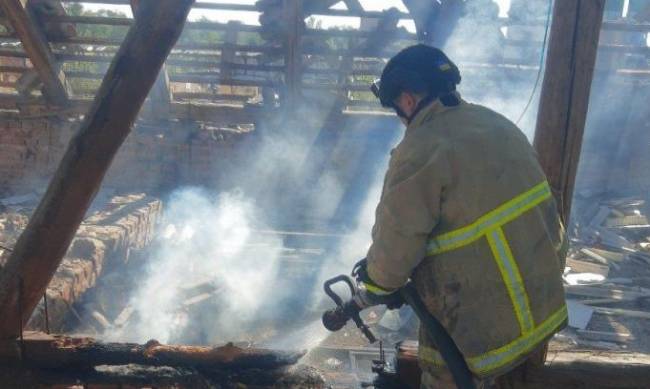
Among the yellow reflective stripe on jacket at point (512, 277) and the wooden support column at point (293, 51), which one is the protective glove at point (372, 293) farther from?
the wooden support column at point (293, 51)

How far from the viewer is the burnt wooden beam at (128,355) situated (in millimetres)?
3098

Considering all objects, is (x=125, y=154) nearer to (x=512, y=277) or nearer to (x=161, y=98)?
(x=161, y=98)

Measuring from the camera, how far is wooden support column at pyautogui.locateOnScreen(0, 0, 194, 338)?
2602mm

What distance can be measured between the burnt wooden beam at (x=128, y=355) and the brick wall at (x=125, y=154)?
6.06m

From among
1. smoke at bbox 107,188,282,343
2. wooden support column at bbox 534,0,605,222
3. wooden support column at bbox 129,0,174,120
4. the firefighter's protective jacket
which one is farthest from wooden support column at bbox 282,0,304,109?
the firefighter's protective jacket

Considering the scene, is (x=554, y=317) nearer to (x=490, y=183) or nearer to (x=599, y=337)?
(x=490, y=183)

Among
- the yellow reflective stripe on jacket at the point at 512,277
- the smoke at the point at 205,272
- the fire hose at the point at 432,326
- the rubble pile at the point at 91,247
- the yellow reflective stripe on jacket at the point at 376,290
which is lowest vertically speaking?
the smoke at the point at 205,272

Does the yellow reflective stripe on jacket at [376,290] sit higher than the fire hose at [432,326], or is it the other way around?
the yellow reflective stripe on jacket at [376,290]

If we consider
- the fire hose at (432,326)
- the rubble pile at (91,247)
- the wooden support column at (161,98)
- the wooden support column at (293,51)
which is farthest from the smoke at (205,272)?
the fire hose at (432,326)

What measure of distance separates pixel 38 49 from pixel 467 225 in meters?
7.41

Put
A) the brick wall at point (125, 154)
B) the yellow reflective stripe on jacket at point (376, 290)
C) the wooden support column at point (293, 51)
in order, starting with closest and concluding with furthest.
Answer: the yellow reflective stripe on jacket at point (376, 290)
the wooden support column at point (293, 51)
the brick wall at point (125, 154)

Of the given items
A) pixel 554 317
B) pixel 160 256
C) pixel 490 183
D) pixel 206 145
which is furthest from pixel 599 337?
pixel 206 145

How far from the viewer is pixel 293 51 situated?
795 centimetres

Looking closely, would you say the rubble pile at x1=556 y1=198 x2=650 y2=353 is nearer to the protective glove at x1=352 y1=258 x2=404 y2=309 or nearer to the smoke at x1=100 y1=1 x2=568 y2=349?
the smoke at x1=100 y1=1 x2=568 y2=349
